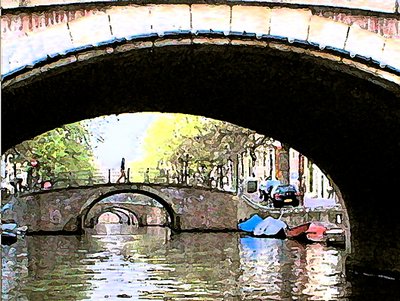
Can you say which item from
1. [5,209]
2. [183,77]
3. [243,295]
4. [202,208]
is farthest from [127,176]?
[183,77]

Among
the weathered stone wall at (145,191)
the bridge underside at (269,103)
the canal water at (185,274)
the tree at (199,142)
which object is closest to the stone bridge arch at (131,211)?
the tree at (199,142)

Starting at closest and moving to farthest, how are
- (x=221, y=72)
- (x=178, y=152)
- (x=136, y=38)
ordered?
(x=136, y=38)
(x=221, y=72)
(x=178, y=152)

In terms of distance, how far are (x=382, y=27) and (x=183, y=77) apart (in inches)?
95.7

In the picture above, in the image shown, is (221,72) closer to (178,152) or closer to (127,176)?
(127,176)

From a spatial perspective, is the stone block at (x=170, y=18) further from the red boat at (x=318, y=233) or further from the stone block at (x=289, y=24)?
the red boat at (x=318, y=233)

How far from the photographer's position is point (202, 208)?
95.5 ft

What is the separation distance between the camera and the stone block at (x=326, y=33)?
259 inches

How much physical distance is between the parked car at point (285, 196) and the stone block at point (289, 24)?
21.3 m

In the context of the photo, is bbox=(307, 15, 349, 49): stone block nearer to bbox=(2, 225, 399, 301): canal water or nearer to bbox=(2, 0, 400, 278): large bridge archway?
bbox=(2, 0, 400, 278): large bridge archway

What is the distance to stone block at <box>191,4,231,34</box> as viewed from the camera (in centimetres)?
650

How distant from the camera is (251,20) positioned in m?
6.55

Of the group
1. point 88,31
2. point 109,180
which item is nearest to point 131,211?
point 109,180

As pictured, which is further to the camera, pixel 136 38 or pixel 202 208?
pixel 202 208

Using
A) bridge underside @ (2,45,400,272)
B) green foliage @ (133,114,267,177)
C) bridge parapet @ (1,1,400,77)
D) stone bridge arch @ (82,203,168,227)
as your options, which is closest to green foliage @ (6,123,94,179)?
green foliage @ (133,114,267,177)
